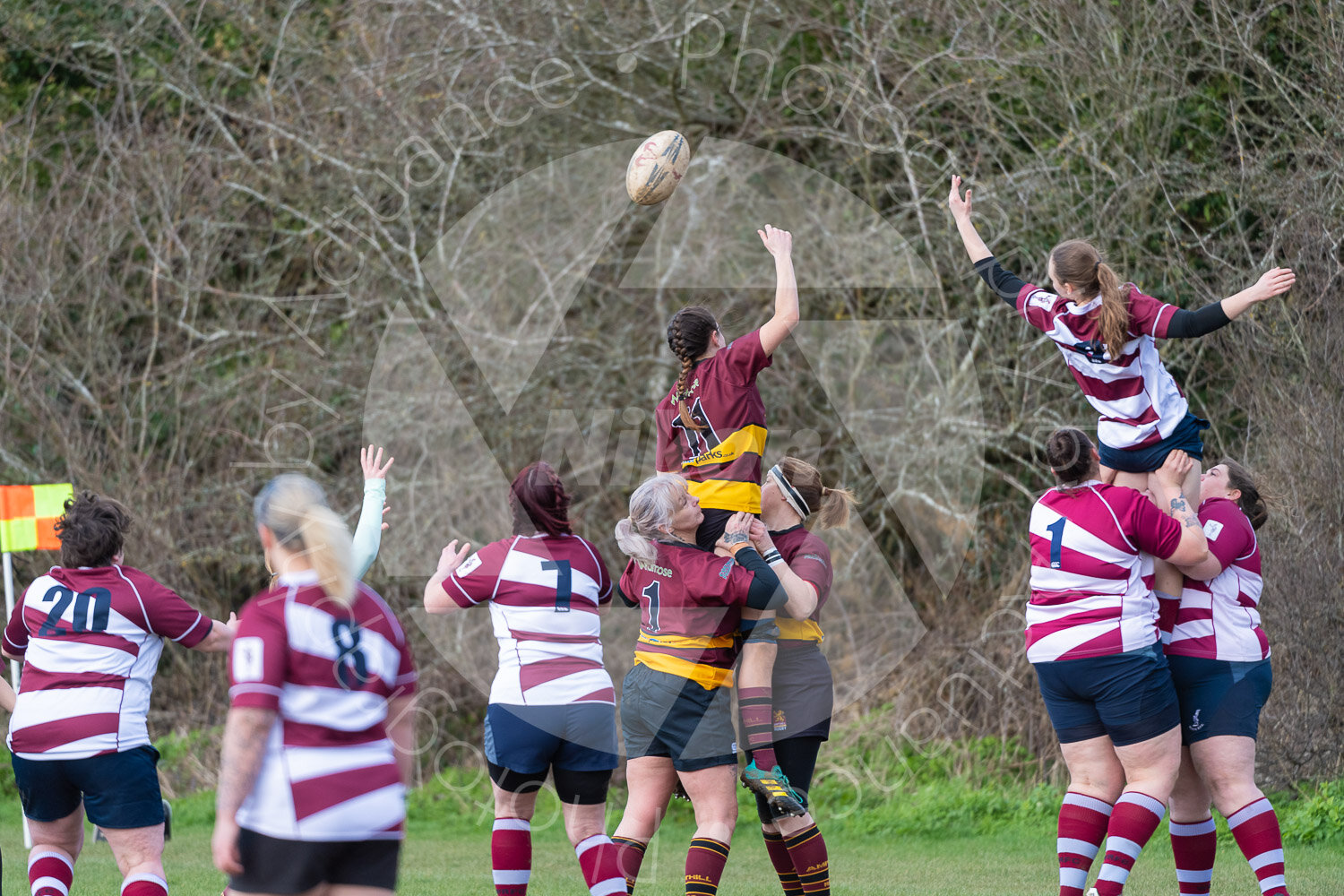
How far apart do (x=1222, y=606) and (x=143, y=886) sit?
13.3ft

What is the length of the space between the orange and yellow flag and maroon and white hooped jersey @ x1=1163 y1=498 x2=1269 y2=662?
701cm

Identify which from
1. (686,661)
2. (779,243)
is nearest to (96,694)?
(686,661)

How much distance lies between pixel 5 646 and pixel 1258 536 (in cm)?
649

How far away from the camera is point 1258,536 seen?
723 centimetres

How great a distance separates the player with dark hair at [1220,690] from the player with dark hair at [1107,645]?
Answer: 9.5 inches

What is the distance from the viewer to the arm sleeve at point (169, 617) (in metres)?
4.39

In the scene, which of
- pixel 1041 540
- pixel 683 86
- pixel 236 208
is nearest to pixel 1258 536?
pixel 1041 540

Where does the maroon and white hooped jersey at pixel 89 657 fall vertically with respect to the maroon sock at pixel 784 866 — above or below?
above

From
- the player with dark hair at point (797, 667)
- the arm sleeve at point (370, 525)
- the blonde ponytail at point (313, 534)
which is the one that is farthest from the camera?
the player with dark hair at point (797, 667)

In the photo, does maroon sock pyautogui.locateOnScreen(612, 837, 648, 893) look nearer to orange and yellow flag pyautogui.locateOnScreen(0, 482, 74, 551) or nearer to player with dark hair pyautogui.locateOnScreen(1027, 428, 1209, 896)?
player with dark hair pyautogui.locateOnScreen(1027, 428, 1209, 896)

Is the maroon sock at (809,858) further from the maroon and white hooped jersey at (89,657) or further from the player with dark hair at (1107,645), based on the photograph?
the maroon and white hooped jersey at (89,657)

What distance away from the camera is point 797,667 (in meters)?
4.83

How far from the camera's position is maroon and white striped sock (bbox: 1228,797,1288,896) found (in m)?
4.47

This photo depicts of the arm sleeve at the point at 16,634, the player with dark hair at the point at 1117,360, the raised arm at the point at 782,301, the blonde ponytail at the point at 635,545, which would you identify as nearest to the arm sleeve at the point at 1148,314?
the player with dark hair at the point at 1117,360
